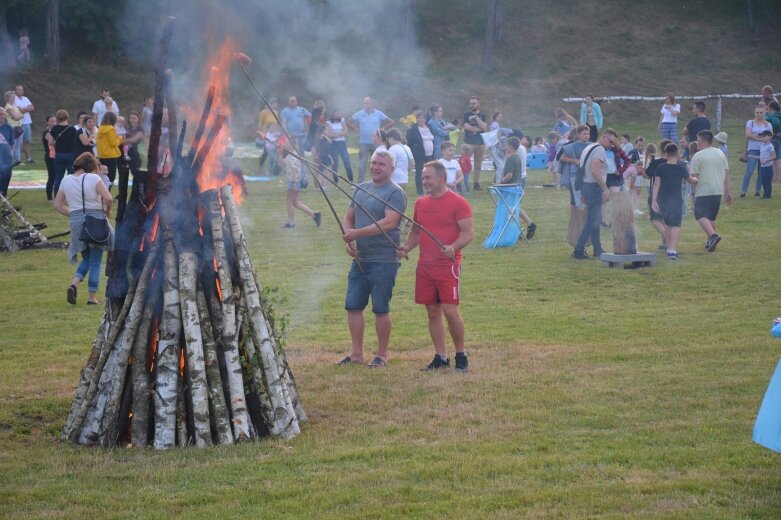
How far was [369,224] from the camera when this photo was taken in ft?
31.8

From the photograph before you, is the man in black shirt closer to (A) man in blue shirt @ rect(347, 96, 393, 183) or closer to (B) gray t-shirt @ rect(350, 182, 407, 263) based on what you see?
(A) man in blue shirt @ rect(347, 96, 393, 183)

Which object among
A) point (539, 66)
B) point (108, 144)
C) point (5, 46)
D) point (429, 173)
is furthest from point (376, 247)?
point (539, 66)

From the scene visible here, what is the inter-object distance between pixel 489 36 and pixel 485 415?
28.3m

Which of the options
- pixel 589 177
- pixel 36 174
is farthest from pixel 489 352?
pixel 36 174

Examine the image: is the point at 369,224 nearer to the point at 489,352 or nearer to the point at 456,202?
the point at 456,202

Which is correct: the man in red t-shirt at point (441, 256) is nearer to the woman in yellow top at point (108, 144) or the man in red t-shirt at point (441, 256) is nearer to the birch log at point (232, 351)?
the birch log at point (232, 351)

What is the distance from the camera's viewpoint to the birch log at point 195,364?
279 inches

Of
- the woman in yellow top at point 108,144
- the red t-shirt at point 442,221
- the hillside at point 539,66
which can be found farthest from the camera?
the hillside at point 539,66

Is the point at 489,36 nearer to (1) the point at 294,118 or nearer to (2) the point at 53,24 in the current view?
(1) the point at 294,118

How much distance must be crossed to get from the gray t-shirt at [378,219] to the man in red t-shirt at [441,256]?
129 millimetres

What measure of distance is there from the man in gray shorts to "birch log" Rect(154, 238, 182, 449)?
11.4 metres

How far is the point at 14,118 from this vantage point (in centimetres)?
2486

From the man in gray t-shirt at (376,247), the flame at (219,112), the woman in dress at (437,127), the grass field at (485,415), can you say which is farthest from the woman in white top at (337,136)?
the flame at (219,112)

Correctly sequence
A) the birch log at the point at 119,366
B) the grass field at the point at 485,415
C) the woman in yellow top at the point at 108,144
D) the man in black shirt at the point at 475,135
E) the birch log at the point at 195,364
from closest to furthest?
the grass field at the point at 485,415
the birch log at the point at 195,364
the birch log at the point at 119,366
the woman in yellow top at the point at 108,144
the man in black shirt at the point at 475,135
